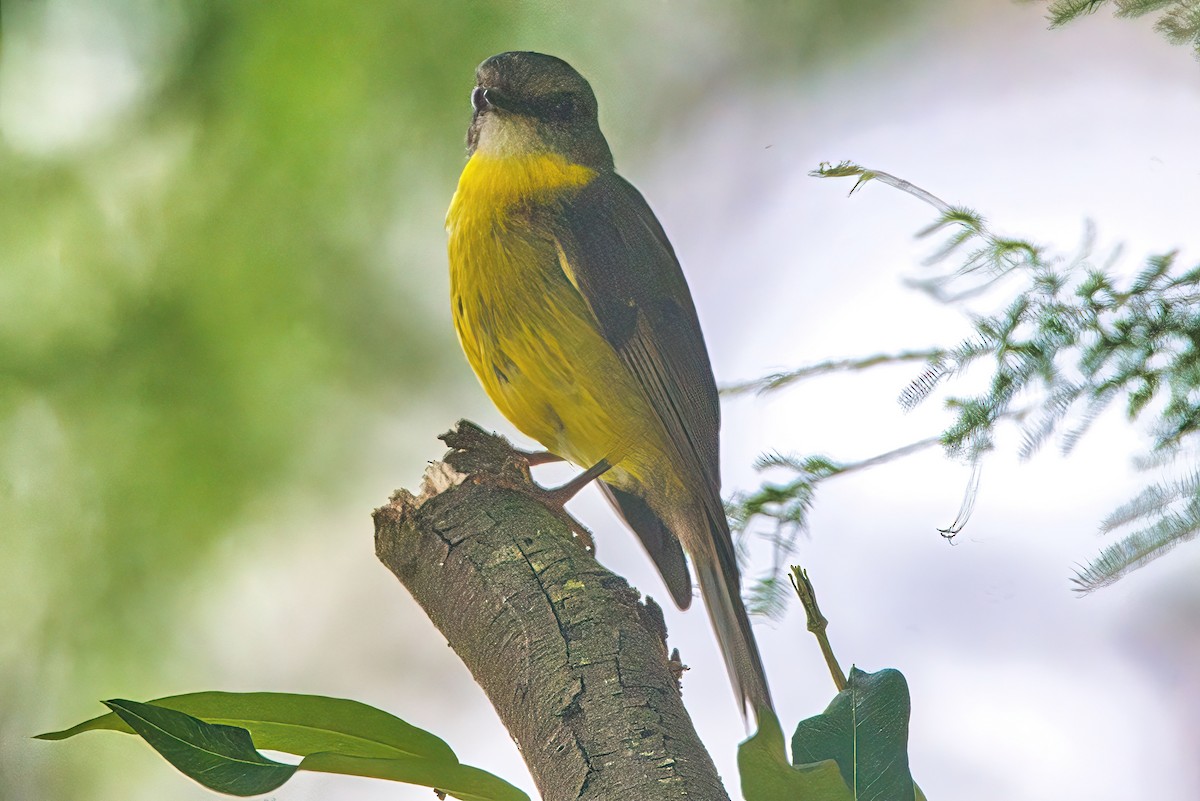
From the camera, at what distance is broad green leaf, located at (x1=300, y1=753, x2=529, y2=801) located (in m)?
0.87

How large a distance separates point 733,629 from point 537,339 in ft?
1.39

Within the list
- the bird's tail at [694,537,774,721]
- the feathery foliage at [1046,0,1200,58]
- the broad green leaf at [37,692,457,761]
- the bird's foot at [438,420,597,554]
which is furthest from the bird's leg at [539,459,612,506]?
the feathery foliage at [1046,0,1200,58]

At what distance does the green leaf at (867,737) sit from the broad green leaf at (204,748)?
0.39 meters

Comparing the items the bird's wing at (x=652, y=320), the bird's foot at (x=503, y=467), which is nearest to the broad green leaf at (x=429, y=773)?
the bird's foot at (x=503, y=467)

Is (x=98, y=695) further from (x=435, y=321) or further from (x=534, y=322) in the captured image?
(x=534, y=322)

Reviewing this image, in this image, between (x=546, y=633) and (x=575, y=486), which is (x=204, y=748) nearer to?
(x=546, y=633)

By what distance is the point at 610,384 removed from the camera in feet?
4.82

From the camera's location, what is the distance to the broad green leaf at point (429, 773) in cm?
87

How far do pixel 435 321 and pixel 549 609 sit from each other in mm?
1349

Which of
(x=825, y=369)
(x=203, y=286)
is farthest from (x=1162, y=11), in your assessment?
(x=203, y=286)

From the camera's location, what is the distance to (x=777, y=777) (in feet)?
2.58

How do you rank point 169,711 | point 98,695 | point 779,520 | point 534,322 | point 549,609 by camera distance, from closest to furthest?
point 169,711
point 549,609
point 779,520
point 534,322
point 98,695

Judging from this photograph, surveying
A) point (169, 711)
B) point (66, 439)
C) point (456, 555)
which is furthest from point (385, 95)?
point (169, 711)

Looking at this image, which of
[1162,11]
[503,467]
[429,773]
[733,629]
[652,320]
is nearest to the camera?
[429,773]
